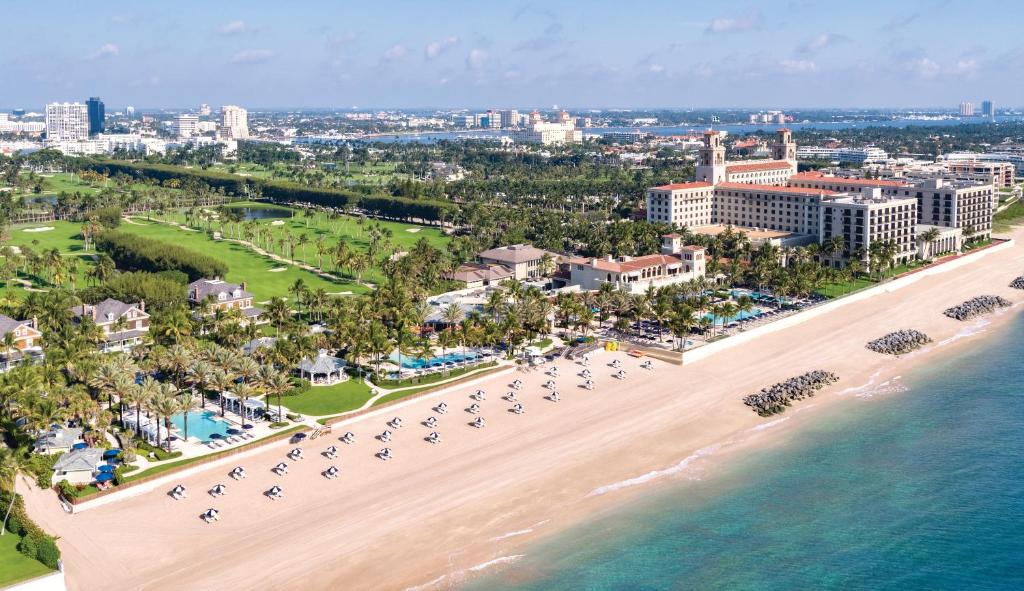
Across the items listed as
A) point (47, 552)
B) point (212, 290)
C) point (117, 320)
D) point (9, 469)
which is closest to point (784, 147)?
point (212, 290)

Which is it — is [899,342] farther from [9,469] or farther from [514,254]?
[9,469]

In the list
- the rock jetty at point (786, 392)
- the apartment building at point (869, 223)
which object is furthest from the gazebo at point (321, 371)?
the apartment building at point (869, 223)

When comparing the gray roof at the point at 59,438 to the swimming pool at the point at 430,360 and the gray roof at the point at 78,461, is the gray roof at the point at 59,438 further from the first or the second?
the swimming pool at the point at 430,360

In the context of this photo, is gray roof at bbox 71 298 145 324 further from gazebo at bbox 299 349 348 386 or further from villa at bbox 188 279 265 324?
gazebo at bbox 299 349 348 386

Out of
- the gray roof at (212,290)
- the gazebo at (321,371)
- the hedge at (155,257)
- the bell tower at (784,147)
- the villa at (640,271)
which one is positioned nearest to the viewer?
the gazebo at (321,371)

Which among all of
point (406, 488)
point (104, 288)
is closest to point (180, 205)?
point (104, 288)

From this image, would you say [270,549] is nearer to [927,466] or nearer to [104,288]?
[927,466]
